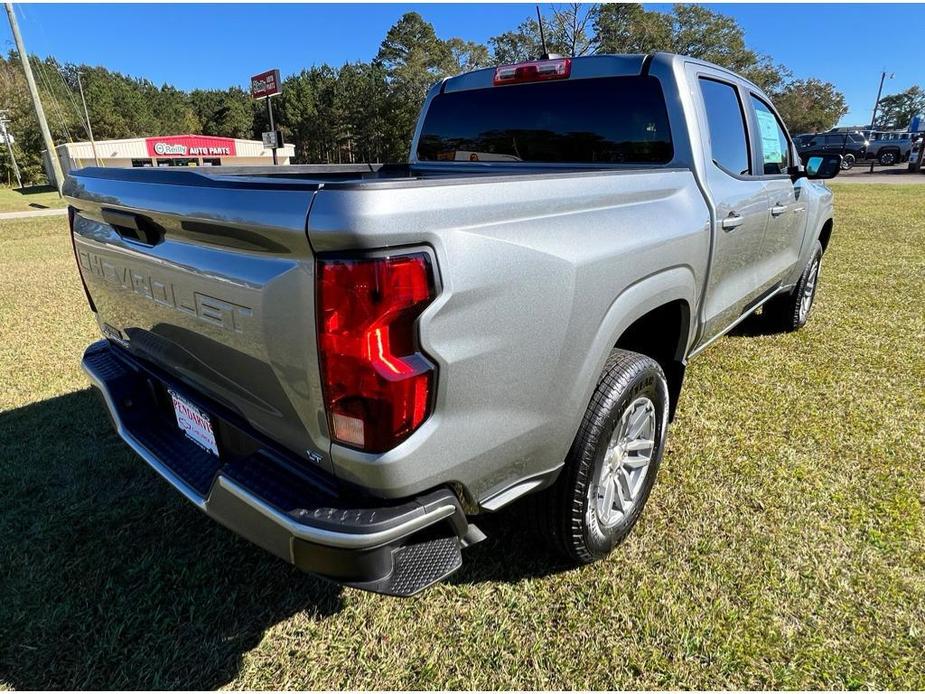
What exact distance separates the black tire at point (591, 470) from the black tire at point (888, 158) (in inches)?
1595

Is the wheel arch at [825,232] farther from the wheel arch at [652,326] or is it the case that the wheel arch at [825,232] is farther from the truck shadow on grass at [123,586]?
the truck shadow on grass at [123,586]

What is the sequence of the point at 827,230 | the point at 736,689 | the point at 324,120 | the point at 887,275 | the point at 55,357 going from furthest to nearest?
the point at 324,120 < the point at 887,275 < the point at 827,230 < the point at 55,357 < the point at 736,689

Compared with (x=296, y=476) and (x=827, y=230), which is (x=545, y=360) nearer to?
(x=296, y=476)

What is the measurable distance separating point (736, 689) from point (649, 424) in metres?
0.99

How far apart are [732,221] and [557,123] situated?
1011 mm

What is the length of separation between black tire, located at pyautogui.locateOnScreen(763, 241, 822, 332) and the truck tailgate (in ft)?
15.0

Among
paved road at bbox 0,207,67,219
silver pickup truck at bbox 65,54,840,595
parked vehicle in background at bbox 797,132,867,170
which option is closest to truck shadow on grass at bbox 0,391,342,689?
silver pickup truck at bbox 65,54,840,595

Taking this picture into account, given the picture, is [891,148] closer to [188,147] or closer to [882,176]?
[882,176]

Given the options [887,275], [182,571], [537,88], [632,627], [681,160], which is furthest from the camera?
[887,275]

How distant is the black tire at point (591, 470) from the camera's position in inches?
77.8

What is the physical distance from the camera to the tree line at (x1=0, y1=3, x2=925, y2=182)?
39.3 metres

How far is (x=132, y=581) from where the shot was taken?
2266 mm

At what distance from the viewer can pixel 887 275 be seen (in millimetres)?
7098

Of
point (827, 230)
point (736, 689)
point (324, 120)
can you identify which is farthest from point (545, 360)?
point (324, 120)
